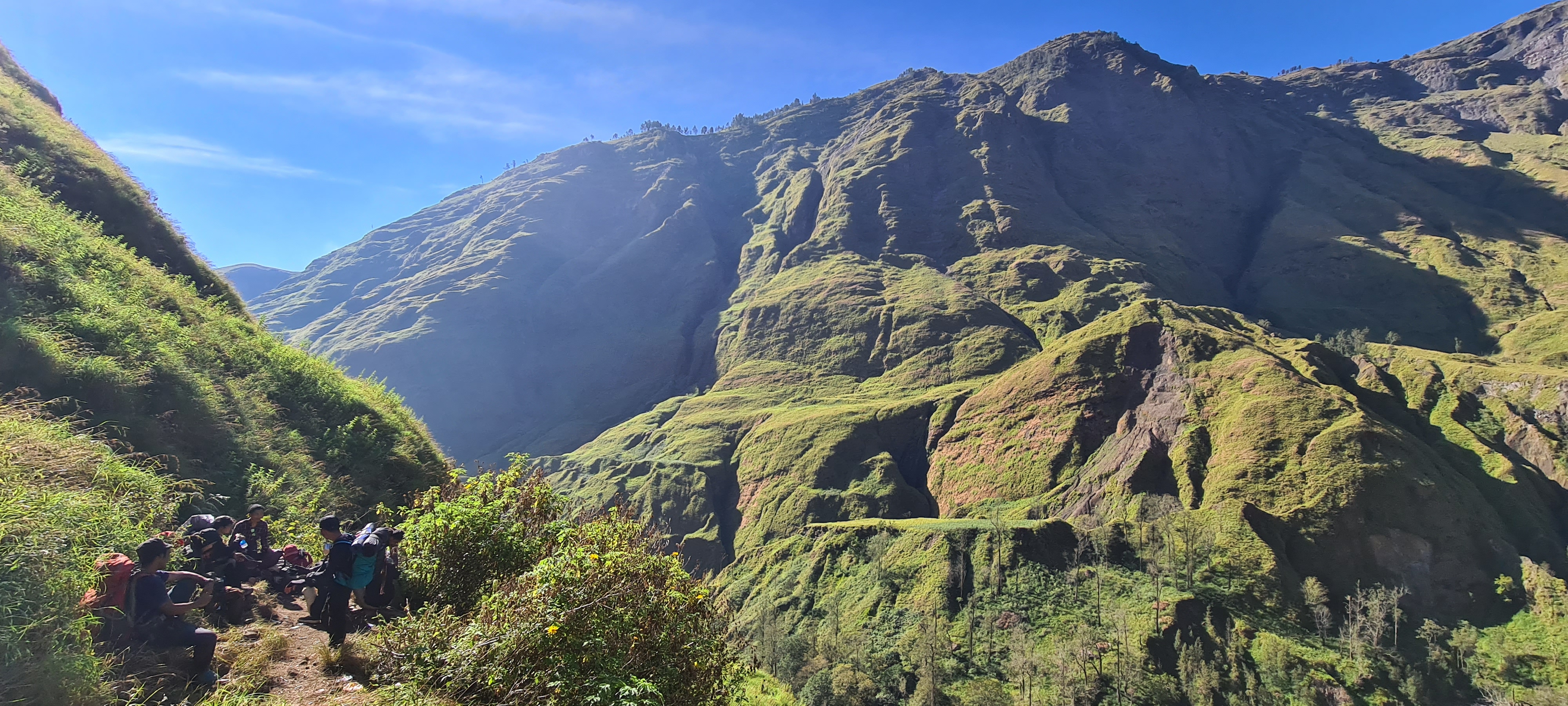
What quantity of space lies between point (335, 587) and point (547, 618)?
5.64 m

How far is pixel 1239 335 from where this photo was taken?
9256cm

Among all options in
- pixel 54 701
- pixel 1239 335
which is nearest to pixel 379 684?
pixel 54 701

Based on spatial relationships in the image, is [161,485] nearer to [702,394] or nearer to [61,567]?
[61,567]

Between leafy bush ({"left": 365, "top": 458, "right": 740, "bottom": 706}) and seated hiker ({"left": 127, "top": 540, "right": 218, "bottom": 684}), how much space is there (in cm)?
198

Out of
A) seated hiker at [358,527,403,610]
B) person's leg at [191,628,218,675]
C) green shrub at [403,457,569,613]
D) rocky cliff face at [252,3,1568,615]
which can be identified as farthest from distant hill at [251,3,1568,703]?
person's leg at [191,628,218,675]

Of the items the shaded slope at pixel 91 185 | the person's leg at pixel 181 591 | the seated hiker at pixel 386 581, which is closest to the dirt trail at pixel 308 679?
the seated hiker at pixel 386 581

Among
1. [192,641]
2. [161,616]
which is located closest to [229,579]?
[161,616]

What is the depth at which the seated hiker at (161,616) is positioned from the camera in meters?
8.70

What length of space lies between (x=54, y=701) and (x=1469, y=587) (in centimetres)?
8653

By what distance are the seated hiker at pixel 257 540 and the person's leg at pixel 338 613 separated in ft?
11.7

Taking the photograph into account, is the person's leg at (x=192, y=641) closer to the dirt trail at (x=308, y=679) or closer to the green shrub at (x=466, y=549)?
the dirt trail at (x=308, y=679)

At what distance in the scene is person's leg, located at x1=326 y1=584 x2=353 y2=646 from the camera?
10555 millimetres

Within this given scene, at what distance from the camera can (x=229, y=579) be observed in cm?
1220

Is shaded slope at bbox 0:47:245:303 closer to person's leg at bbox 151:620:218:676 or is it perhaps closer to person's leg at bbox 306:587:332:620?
person's leg at bbox 306:587:332:620
